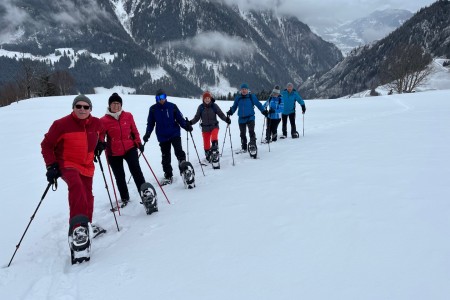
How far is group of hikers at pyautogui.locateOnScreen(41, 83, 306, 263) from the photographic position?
4.77 meters

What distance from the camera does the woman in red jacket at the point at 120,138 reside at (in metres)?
6.69

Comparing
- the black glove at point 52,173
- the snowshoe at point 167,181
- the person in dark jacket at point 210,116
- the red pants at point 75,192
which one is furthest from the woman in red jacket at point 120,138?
the person in dark jacket at point 210,116

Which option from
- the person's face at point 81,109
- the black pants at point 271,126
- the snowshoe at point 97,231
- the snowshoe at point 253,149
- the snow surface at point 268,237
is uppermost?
the person's face at point 81,109

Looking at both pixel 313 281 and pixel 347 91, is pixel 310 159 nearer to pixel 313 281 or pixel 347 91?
pixel 313 281

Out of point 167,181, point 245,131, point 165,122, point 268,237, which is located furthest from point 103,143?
point 245,131

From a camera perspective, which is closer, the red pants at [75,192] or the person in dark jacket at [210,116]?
the red pants at [75,192]

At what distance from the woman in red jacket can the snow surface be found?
92 centimetres

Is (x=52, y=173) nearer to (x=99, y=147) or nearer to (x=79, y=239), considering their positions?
(x=79, y=239)

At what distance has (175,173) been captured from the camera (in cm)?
965

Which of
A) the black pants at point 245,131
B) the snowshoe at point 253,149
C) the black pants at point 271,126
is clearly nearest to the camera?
the snowshoe at point 253,149

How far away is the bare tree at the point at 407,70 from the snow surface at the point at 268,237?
170 ft

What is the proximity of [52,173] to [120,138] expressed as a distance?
2241mm

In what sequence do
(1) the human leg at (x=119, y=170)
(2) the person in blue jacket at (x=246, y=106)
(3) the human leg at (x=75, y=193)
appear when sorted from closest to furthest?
(3) the human leg at (x=75, y=193) < (1) the human leg at (x=119, y=170) < (2) the person in blue jacket at (x=246, y=106)

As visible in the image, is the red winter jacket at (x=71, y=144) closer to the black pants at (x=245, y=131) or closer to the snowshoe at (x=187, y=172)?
the snowshoe at (x=187, y=172)
